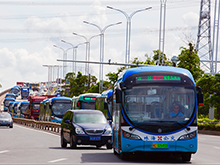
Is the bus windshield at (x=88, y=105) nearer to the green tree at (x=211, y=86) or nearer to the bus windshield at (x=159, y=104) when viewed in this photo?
the green tree at (x=211, y=86)

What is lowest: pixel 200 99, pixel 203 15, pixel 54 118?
pixel 54 118

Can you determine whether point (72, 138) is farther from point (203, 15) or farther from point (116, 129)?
point (203, 15)

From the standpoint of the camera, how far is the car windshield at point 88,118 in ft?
63.5

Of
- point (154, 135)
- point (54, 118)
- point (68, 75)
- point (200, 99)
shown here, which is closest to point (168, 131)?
point (154, 135)

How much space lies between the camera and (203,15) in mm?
74000

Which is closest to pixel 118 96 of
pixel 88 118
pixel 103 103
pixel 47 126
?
pixel 88 118

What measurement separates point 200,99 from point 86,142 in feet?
20.5

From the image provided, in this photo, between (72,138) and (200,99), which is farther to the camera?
(72,138)

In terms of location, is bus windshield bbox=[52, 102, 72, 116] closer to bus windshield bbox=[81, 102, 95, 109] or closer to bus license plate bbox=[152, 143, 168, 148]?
bus windshield bbox=[81, 102, 95, 109]

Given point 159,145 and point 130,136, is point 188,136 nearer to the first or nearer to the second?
point 159,145

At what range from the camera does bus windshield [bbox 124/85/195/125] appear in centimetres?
1330

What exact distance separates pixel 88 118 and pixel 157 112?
6.67 m

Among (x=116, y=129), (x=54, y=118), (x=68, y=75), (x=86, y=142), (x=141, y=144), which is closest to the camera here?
(x=141, y=144)

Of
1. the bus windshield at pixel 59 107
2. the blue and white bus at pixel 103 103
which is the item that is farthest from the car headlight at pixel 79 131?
the bus windshield at pixel 59 107
